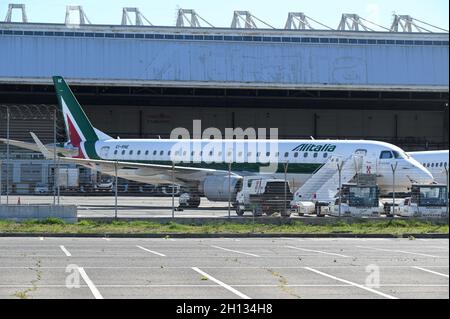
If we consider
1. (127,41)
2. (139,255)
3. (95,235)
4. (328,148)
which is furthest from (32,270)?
(127,41)

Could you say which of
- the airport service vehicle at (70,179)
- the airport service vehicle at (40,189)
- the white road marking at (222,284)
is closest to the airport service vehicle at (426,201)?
the airport service vehicle at (40,189)

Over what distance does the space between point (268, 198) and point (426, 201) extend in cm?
624

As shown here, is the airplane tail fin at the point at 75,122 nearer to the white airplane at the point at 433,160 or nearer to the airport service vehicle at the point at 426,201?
the white airplane at the point at 433,160

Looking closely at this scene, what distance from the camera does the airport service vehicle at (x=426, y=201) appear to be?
3478 centimetres

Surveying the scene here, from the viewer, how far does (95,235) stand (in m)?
27.7

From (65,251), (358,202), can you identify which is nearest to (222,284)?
(65,251)

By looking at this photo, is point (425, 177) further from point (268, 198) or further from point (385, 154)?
point (268, 198)

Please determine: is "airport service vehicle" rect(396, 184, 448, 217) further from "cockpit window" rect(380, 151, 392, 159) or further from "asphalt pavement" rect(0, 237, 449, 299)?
"asphalt pavement" rect(0, 237, 449, 299)

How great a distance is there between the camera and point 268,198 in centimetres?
3450

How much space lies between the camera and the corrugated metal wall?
216ft

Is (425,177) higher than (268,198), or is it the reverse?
(425,177)

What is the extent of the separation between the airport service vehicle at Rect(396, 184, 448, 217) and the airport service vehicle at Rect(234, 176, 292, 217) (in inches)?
194

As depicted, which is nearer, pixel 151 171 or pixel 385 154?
pixel 385 154

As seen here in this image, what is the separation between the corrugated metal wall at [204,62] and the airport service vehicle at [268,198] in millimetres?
32016
